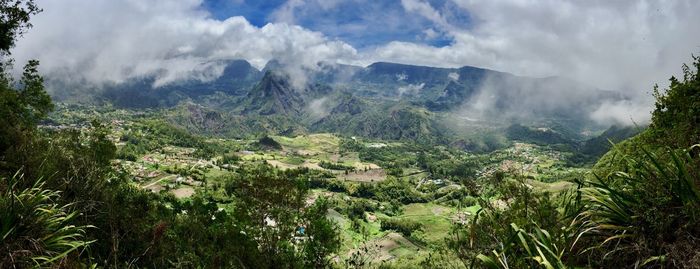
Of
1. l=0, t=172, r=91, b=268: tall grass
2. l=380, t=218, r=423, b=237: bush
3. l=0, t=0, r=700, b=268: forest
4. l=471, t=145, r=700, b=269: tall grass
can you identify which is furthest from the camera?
l=380, t=218, r=423, b=237: bush

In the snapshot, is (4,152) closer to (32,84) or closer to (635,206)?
(32,84)

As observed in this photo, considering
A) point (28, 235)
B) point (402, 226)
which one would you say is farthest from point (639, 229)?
point (402, 226)


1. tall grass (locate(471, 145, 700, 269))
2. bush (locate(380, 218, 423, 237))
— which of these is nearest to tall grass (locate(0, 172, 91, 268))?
tall grass (locate(471, 145, 700, 269))

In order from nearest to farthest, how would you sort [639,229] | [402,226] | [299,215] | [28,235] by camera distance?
[639,229] < [28,235] < [299,215] < [402,226]

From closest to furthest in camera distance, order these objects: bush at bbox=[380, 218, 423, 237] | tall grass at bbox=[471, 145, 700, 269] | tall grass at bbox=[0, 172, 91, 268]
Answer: tall grass at bbox=[471, 145, 700, 269]
tall grass at bbox=[0, 172, 91, 268]
bush at bbox=[380, 218, 423, 237]

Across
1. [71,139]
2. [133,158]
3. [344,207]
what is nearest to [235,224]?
[71,139]

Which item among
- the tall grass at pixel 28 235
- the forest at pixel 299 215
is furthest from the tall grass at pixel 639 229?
the tall grass at pixel 28 235

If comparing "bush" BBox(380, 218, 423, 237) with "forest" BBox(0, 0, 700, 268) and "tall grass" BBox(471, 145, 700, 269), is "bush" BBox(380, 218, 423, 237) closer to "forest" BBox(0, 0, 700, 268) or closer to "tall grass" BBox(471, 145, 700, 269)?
"forest" BBox(0, 0, 700, 268)

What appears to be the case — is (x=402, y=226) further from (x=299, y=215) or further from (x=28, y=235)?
(x=28, y=235)

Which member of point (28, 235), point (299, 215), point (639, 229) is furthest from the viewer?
point (299, 215)

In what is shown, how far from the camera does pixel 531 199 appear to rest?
508 inches

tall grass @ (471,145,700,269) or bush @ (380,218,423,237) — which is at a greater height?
tall grass @ (471,145,700,269)

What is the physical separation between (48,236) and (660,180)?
11180 millimetres

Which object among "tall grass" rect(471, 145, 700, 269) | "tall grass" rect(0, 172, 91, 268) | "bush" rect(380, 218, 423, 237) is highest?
"tall grass" rect(471, 145, 700, 269)
